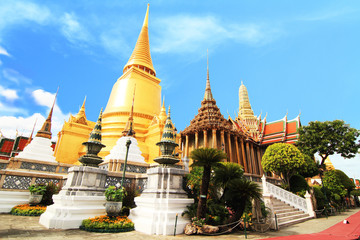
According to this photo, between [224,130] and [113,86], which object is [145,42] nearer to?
[113,86]

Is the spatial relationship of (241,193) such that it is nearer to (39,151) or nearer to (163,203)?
(163,203)

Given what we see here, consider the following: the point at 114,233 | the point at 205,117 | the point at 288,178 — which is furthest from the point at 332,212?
the point at 114,233

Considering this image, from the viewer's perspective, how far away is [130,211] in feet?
23.1

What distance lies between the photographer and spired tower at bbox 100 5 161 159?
66.6ft

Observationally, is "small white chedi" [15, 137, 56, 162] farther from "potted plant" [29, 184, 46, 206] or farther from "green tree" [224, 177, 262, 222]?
"green tree" [224, 177, 262, 222]

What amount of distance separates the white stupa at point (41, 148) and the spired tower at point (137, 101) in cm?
438

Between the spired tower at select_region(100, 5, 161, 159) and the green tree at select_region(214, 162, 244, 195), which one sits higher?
the spired tower at select_region(100, 5, 161, 159)

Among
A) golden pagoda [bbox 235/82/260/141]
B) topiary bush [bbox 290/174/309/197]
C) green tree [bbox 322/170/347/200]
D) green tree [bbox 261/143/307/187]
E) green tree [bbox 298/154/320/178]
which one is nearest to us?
topiary bush [bbox 290/174/309/197]

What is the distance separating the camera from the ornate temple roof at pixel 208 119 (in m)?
27.4

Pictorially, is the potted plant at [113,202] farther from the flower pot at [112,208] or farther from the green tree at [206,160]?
the green tree at [206,160]

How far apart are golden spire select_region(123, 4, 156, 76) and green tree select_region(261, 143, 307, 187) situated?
19.9m

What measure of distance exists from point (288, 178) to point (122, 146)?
1506 cm

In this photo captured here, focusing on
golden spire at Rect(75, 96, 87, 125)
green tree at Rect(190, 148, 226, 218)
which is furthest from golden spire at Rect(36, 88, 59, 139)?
green tree at Rect(190, 148, 226, 218)

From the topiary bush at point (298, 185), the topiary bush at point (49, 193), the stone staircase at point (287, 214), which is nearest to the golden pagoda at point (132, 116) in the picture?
the topiary bush at point (49, 193)
